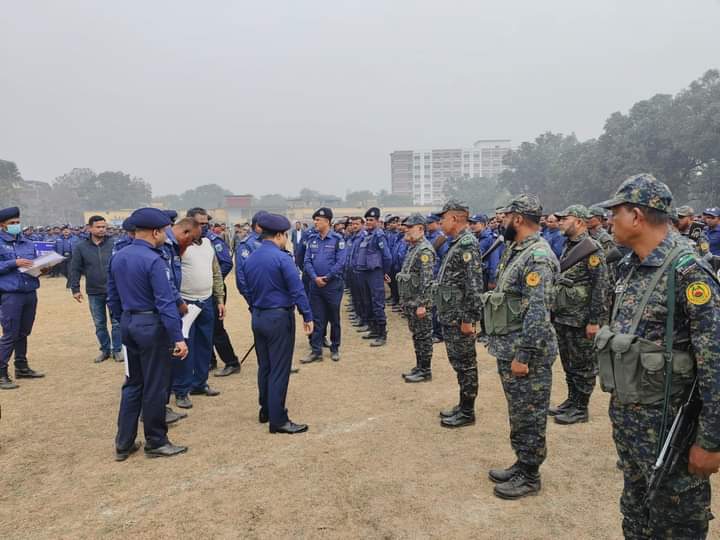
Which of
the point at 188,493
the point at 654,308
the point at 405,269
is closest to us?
the point at 654,308

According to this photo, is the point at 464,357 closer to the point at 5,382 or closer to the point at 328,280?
the point at 328,280

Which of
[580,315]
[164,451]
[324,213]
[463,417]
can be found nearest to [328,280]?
[324,213]

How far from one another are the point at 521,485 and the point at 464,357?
4.16ft

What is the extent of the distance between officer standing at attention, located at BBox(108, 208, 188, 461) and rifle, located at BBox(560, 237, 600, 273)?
11.9 ft

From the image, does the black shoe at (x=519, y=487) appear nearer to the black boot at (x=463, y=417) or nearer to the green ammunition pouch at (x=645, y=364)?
the black boot at (x=463, y=417)

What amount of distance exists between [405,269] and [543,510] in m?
3.64

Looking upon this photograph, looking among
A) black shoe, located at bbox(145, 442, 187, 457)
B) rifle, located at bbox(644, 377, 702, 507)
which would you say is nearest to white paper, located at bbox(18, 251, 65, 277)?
black shoe, located at bbox(145, 442, 187, 457)

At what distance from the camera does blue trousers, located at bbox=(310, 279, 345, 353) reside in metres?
6.93

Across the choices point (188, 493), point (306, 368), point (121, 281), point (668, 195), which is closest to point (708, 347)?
point (668, 195)

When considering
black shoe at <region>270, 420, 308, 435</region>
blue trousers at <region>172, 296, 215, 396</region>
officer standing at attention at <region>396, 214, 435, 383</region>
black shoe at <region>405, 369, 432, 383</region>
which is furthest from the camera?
black shoe at <region>405, 369, 432, 383</region>

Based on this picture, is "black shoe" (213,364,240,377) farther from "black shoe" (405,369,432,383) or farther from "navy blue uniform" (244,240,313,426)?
"black shoe" (405,369,432,383)

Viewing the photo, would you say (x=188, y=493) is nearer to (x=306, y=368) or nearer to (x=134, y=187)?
(x=306, y=368)

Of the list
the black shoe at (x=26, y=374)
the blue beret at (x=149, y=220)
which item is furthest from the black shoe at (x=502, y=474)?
the black shoe at (x=26, y=374)

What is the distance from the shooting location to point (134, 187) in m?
84.3
